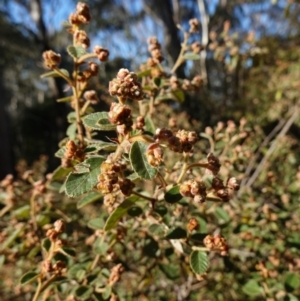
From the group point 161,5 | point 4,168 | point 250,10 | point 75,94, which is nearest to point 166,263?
point 75,94

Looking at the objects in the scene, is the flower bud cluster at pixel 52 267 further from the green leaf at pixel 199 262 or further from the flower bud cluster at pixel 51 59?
the flower bud cluster at pixel 51 59

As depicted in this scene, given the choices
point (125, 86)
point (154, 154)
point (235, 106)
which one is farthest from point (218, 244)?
point (235, 106)

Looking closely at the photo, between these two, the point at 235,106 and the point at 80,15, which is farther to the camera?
the point at 235,106

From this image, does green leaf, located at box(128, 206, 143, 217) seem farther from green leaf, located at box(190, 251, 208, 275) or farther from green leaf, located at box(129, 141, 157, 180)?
green leaf, located at box(129, 141, 157, 180)

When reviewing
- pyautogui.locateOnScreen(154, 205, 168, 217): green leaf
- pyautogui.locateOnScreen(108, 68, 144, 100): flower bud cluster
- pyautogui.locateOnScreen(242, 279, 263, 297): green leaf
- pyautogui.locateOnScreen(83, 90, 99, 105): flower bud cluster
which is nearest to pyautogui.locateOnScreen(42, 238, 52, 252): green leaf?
pyautogui.locateOnScreen(154, 205, 168, 217): green leaf

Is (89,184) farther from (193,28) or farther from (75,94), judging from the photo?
(193,28)

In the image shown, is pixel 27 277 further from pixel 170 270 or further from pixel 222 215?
pixel 222 215
